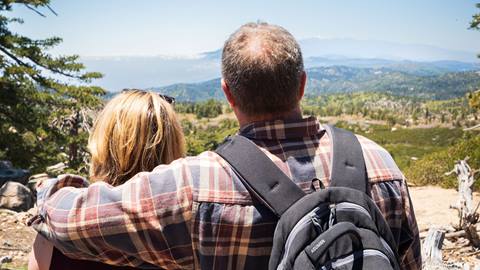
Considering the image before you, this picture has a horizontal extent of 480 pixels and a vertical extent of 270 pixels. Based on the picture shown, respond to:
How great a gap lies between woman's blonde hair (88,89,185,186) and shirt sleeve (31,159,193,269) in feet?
1.02

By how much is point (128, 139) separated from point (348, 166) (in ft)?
2.82

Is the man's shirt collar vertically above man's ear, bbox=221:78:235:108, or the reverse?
man's ear, bbox=221:78:235:108

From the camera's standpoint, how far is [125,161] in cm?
173

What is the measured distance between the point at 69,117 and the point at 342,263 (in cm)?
1273

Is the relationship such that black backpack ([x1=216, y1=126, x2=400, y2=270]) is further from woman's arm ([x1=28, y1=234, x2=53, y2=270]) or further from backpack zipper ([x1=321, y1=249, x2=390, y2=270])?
woman's arm ([x1=28, y1=234, x2=53, y2=270])

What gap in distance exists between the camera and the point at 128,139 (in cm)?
174

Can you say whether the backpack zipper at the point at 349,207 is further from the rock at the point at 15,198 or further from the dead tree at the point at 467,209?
the rock at the point at 15,198

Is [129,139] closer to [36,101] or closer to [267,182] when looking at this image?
[267,182]

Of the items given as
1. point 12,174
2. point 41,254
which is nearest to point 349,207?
point 41,254

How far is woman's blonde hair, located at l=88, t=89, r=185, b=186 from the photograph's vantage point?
68.5 inches

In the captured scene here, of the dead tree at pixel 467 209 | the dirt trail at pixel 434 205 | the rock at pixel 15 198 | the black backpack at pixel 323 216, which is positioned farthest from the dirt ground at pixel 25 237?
the black backpack at pixel 323 216

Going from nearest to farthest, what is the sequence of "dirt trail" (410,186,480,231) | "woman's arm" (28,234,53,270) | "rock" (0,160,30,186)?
"woman's arm" (28,234,53,270)
"dirt trail" (410,186,480,231)
"rock" (0,160,30,186)

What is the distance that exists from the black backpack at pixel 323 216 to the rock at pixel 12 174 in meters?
11.6

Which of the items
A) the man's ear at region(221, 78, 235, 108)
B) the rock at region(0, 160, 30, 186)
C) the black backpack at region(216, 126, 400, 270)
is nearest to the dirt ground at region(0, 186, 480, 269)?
the rock at region(0, 160, 30, 186)
